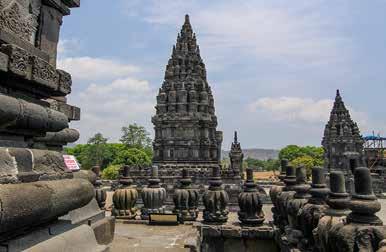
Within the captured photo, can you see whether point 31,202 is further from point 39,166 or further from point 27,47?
point 27,47

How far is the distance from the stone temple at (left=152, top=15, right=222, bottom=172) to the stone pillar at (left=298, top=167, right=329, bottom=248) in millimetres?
23735

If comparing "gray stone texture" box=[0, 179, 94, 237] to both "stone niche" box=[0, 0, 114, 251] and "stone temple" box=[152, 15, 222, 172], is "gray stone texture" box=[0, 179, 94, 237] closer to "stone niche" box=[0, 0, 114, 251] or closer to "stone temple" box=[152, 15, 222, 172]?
"stone niche" box=[0, 0, 114, 251]

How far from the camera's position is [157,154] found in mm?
29953

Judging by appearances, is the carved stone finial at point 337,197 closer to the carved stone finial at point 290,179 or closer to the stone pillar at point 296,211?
the stone pillar at point 296,211

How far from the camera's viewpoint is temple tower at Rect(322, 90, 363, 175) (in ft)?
125

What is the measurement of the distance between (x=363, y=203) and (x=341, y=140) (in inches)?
1489

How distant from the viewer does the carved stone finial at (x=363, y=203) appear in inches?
122

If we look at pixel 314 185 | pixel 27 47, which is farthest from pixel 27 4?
pixel 314 185

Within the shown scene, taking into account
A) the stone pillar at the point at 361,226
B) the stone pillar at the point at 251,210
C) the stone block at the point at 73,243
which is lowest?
the stone pillar at the point at 251,210

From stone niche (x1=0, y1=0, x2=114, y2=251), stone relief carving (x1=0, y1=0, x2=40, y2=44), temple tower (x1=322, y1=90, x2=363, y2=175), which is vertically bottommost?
stone niche (x1=0, y1=0, x2=114, y2=251)

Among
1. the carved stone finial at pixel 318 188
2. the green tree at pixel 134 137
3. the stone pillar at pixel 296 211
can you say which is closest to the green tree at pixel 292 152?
the green tree at pixel 134 137

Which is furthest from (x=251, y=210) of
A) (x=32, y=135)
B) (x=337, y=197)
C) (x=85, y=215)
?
(x=32, y=135)

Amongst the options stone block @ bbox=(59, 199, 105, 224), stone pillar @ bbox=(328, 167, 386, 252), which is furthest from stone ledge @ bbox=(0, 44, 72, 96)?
stone pillar @ bbox=(328, 167, 386, 252)

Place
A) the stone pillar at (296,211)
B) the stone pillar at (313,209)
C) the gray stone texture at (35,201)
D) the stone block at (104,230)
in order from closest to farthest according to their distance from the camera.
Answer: the gray stone texture at (35,201), the stone pillar at (313,209), the stone block at (104,230), the stone pillar at (296,211)
